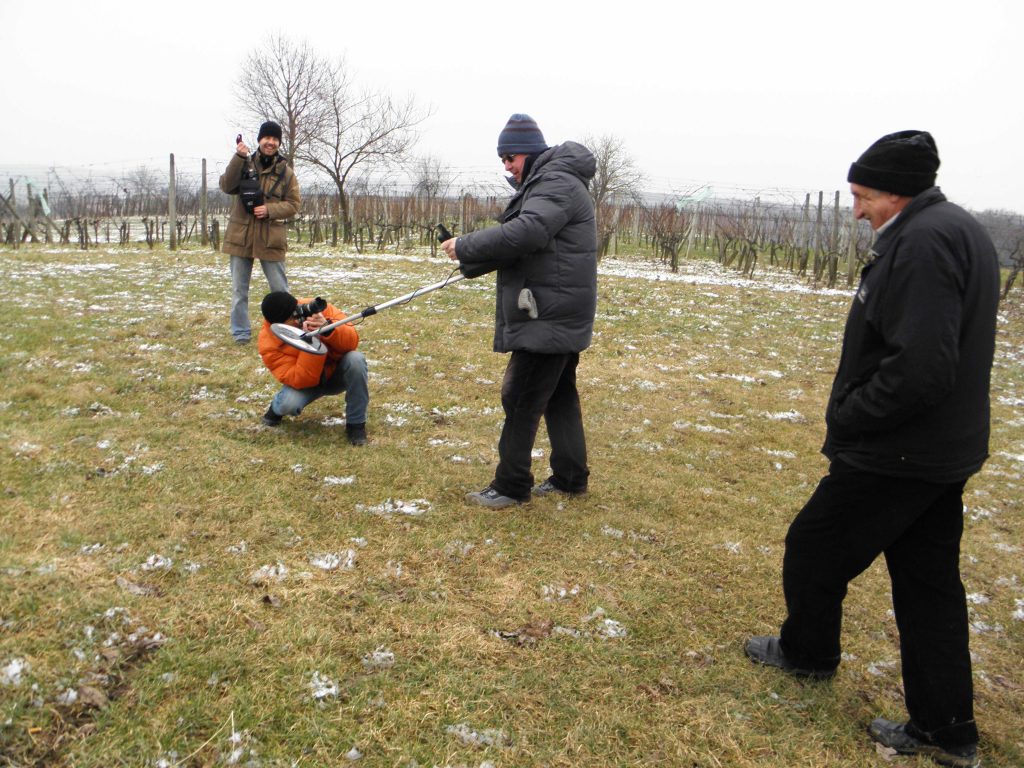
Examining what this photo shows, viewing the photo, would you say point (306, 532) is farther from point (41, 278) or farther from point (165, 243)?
point (165, 243)

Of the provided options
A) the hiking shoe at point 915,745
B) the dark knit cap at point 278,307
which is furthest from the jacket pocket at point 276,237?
the hiking shoe at point 915,745

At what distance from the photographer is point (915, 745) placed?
2.13 meters

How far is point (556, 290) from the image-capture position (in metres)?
3.25

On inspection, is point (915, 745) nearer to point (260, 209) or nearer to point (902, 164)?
point (902, 164)

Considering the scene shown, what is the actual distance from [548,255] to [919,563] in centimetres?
189

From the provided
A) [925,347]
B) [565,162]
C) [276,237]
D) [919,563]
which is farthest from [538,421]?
[276,237]

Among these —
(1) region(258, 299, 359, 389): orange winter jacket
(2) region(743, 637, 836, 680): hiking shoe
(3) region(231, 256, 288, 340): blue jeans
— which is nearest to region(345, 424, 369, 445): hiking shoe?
(1) region(258, 299, 359, 389): orange winter jacket

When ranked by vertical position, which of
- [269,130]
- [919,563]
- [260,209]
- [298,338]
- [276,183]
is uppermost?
[269,130]

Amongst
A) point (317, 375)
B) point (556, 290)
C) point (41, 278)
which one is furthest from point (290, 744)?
point (41, 278)

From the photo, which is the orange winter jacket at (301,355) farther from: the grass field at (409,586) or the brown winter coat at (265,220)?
the brown winter coat at (265,220)

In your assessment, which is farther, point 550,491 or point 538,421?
point 550,491

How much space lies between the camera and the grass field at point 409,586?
2072mm

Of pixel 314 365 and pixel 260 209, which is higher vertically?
pixel 260 209

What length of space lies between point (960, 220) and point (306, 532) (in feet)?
8.78
